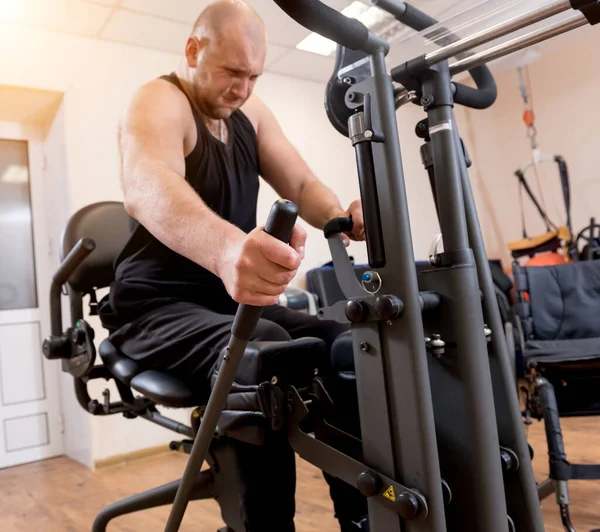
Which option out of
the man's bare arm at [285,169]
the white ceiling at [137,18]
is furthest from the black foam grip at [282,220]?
the white ceiling at [137,18]

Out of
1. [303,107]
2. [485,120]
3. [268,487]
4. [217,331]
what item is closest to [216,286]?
[217,331]

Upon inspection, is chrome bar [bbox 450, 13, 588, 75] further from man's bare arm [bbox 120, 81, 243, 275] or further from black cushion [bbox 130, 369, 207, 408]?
black cushion [bbox 130, 369, 207, 408]

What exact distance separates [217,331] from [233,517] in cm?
41

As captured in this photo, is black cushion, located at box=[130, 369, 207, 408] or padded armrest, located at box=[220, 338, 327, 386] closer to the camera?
padded armrest, located at box=[220, 338, 327, 386]

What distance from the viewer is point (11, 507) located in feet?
7.50

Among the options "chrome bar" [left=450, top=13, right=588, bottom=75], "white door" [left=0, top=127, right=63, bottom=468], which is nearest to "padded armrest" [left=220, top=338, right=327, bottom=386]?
"chrome bar" [left=450, top=13, right=588, bottom=75]

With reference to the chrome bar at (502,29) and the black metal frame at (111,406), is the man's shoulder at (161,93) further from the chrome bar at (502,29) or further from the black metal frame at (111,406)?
the chrome bar at (502,29)

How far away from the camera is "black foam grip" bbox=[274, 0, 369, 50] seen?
2.26 ft

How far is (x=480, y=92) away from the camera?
1070 mm

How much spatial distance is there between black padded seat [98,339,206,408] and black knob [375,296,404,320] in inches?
18.0

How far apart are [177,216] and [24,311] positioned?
9.09 ft

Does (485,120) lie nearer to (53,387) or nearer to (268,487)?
(53,387)

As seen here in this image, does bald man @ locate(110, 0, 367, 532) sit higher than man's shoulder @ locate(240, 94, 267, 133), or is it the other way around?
man's shoulder @ locate(240, 94, 267, 133)

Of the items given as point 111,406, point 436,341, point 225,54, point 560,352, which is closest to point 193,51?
point 225,54
